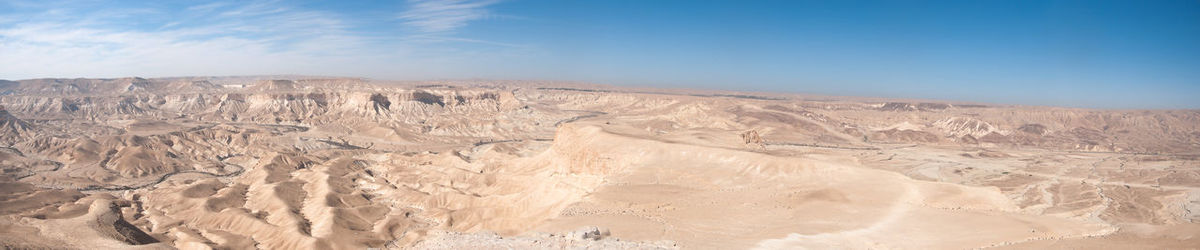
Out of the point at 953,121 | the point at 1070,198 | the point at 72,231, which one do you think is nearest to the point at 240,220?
the point at 72,231

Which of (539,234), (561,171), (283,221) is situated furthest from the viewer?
(561,171)

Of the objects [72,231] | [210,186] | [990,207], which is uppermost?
[990,207]

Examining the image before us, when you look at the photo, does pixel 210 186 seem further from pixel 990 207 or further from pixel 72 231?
pixel 990 207

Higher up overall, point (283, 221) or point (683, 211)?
point (683, 211)

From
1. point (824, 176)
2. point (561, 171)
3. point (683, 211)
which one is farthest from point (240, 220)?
point (824, 176)

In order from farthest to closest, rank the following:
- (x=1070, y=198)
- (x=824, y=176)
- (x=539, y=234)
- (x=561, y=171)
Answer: (x=1070, y=198), (x=561, y=171), (x=824, y=176), (x=539, y=234)

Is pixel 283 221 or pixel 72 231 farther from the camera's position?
pixel 283 221
